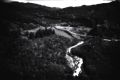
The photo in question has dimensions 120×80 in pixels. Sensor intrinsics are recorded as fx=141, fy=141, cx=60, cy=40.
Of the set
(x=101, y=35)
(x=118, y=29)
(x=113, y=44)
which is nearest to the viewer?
(x=113, y=44)

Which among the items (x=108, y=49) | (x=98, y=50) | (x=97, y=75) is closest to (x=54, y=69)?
(x=97, y=75)

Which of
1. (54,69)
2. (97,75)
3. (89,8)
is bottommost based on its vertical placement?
(97,75)

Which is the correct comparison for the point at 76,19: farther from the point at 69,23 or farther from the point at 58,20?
the point at 58,20

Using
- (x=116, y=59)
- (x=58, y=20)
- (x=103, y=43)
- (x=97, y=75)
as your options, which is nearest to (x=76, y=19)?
(x=58, y=20)

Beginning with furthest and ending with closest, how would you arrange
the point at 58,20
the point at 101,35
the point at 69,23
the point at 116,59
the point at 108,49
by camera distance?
1. the point at 58,20
2. the point at 69,23
3. the point at 101,35
4. the point at 108,49
5. the point at 116,59

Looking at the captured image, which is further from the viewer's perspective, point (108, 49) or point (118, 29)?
point (118, 29)

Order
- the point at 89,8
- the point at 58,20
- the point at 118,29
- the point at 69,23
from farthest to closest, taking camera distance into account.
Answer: the point at 89,8
the point at 58,20
the point at 69,23
the point at 118,29

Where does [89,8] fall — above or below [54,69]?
above

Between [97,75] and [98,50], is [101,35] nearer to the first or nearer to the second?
[98,50]

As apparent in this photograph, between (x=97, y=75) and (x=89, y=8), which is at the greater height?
(x=89, y=8)
